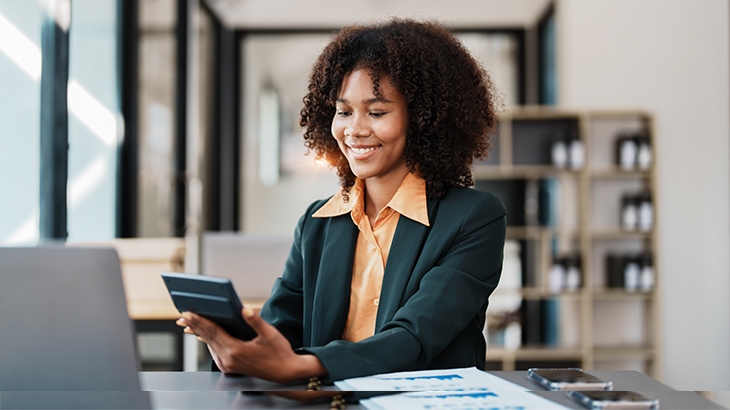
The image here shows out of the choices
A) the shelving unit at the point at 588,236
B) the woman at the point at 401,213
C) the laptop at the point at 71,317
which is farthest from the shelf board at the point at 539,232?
the laptop at the point at 71,317

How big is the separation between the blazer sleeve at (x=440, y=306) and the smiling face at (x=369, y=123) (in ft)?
0.65

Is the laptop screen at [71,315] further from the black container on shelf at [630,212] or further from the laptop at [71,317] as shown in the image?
the black container on shelf at [630,212]

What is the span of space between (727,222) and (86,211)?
153 inches

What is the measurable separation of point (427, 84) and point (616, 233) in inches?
138

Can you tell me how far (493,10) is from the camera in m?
6.02

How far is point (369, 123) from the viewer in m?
1.37

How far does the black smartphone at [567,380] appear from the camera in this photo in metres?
0.93

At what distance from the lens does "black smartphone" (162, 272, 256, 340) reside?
2.68 feet

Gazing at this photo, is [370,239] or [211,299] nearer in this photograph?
[211,299]

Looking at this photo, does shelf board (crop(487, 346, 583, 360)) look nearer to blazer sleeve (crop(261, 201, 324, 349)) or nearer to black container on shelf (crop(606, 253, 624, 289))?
black container on shelf (crop(606, 253, 624, 289))

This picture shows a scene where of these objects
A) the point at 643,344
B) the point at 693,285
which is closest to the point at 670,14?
the point at 693,285

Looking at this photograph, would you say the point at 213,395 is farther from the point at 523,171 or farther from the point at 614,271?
the point at 614,271

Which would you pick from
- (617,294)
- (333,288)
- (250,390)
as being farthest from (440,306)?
(617,294)

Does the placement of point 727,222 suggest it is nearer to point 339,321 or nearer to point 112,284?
point 339,321
